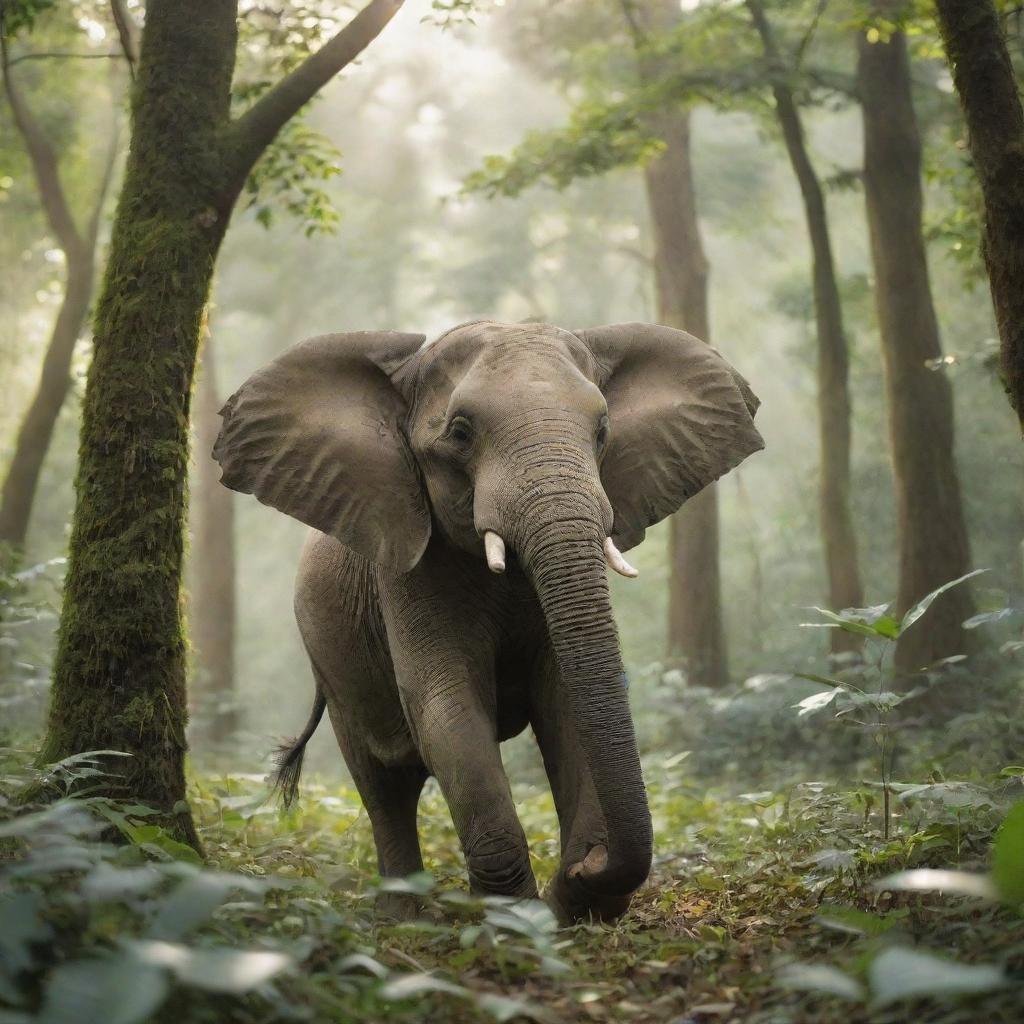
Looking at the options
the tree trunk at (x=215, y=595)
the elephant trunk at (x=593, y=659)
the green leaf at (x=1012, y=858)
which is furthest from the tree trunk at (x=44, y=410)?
the green leaf at (x=1012, y=858)

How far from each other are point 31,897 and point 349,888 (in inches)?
175

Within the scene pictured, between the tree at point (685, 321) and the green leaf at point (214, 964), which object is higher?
the tree at point (685, 321)

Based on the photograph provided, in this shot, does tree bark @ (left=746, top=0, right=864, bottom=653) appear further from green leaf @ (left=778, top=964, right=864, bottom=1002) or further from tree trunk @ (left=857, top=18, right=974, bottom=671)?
green leaf @ (left=778, top=964, right=864, bottom=1002)

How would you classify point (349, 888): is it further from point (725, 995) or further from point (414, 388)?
point (725, 995)

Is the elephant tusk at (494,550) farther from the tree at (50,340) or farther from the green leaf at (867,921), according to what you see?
the tree at (50,340)

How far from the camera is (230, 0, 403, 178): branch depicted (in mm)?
6902

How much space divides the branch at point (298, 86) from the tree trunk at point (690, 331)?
9666 mm

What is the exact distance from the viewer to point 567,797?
6047 millimetres

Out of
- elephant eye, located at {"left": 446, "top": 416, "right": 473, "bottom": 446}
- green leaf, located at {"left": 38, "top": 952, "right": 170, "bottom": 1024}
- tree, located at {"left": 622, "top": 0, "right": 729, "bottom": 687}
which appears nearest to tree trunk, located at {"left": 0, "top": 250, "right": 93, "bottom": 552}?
tree, located at {"left": 622, "top": 0, "right": 729, "bottom": 687}

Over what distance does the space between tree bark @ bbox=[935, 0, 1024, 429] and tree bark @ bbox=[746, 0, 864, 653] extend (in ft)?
28.1

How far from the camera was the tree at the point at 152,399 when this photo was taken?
20.1ft

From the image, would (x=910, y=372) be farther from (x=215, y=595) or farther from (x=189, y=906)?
(x=215, y=595)

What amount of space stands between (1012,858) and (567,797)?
8.90 feet

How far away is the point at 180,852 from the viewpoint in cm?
486
